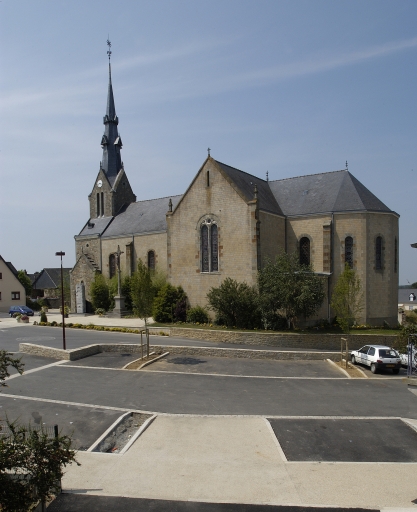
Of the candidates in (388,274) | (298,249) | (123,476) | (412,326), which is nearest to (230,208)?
(298,249)

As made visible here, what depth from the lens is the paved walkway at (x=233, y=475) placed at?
7922mm

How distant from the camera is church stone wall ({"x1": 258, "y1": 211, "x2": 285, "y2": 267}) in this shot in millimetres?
30125

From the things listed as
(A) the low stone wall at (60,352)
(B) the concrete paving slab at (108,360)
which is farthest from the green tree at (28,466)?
(A) the low stone wall at (60,352)

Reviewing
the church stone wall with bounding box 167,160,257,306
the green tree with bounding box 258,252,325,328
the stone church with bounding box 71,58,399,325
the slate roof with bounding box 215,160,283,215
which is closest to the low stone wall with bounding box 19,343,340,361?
the green tree with bounding box 258,252,325,328

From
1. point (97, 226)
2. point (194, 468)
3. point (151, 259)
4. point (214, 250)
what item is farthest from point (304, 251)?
point (194, 468)

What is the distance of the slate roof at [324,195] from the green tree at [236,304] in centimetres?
915

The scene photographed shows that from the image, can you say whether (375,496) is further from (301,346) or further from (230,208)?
(230,208)

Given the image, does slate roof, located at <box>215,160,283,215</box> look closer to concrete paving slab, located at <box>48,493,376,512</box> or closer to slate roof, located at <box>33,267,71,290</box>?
concrete paving slab, located at <box>48,493,376,512</box>

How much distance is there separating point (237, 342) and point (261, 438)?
14.3m

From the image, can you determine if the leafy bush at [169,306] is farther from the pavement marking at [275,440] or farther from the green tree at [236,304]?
the pavement marking at [275,440]

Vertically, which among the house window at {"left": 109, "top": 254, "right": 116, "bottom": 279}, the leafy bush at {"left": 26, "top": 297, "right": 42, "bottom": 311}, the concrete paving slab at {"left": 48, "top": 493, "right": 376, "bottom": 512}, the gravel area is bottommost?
the leafy bush at {"left": 26, "top": 297, "right": 42, "bottom": 311}

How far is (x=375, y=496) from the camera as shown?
796 centimetres

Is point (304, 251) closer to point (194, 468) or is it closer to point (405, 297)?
point (194, 468)

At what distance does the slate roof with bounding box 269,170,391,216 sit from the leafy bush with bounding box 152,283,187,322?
35.7ft
